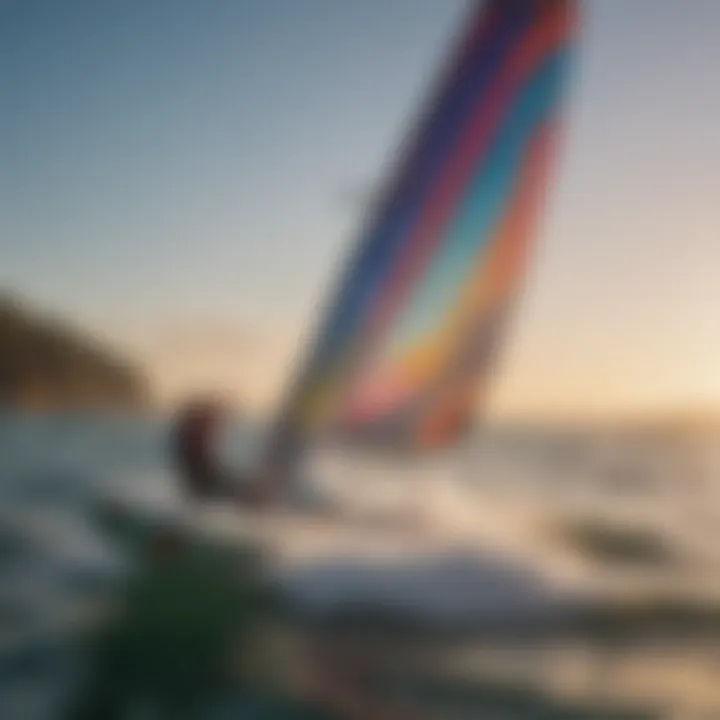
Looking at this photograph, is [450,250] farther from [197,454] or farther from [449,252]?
[197,454]

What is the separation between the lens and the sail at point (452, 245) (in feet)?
5.05

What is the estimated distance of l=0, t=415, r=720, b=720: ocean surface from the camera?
1.41 m

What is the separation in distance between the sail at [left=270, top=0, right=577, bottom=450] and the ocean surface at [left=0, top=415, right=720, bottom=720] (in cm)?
10

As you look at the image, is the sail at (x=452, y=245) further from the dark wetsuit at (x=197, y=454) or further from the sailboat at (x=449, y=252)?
the dark wetsuit at (x=197, y=454)

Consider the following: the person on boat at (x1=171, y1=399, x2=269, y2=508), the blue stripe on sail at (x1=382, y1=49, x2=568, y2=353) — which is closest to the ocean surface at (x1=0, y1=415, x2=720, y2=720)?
the person on boat at (x1=171, y1=399, x2=269, y2=508)

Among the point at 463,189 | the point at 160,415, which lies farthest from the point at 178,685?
the point at 463,189

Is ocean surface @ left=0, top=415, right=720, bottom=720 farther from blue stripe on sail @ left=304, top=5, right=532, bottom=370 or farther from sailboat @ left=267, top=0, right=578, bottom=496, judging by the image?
blue stripe on sail @ left=304, top=5, right=532, bottom=370

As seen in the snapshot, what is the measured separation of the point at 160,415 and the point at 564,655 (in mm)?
707

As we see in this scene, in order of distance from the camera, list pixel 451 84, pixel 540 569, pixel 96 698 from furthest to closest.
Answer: pixel 451 84
pixel 540 569
pixel 96 698

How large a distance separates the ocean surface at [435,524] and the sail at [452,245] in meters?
0.10

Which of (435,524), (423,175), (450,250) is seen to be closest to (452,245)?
(450,250)

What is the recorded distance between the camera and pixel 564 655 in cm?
137

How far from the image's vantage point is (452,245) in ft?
5.22

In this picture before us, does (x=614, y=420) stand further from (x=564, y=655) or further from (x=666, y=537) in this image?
(x=564, y=655)
